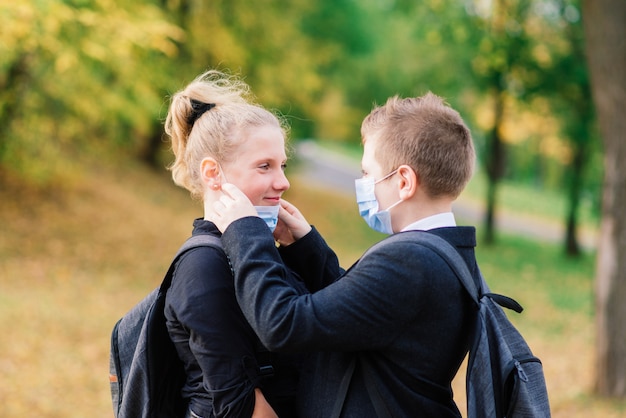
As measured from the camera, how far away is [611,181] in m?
7.08

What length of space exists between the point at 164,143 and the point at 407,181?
1731 cm

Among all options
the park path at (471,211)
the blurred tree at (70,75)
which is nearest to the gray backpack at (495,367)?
the blurred tree at (70,75)

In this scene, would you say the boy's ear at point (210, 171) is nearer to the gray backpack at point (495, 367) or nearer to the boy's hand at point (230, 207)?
the boy's hand at point (230, 207)

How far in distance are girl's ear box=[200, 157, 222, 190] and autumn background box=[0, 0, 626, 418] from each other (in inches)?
87.8

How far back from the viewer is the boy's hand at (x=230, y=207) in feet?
7.36

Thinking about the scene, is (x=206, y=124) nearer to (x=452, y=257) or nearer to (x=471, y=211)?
(x=452, y=257)

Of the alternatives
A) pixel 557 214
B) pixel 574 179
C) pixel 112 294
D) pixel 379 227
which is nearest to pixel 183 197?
pixel 112 294

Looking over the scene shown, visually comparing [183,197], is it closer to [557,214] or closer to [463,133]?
A: [463,133]

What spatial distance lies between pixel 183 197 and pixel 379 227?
18193 mm

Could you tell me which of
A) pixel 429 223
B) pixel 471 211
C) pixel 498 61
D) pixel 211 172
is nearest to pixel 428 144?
pixel 429 223

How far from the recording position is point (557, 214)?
3450 cm

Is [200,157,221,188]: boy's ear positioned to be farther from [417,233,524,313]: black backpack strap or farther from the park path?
the park path

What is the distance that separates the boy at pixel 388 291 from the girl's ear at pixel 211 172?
0.28ft

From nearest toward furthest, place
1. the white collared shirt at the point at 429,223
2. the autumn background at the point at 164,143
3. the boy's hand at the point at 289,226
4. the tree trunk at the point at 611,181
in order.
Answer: the white collared shirt at the point at 429,223 → the boy's hand at the point at 289,226 → the tree trunk at the point at 611,181 → the autumn background at the point at 164,143
